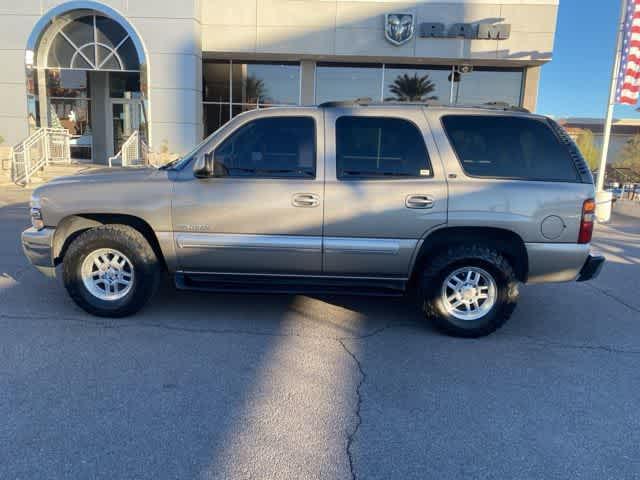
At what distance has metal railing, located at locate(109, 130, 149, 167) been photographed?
1705 cm

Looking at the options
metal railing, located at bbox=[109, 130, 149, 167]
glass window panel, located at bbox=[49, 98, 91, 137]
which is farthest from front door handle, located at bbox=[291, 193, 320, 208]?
glass window panel, located at bbox=[49, 98, 91, 137]

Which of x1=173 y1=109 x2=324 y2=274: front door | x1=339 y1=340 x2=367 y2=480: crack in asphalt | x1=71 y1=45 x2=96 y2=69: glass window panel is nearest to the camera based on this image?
x1=339 y1=340 x2=367 y2=480: crack in asphalt

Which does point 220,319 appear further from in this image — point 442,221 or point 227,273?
point 442,221

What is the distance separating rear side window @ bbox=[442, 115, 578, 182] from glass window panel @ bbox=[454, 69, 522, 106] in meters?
16.5

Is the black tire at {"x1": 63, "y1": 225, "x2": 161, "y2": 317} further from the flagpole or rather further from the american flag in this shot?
the american flag

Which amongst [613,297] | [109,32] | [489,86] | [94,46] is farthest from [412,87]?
[613,297]

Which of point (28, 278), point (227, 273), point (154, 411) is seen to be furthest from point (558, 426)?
point (28, 278)

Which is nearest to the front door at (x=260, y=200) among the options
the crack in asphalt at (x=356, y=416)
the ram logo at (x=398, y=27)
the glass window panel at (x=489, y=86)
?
the crack in asphalt at (x=356, y=416)

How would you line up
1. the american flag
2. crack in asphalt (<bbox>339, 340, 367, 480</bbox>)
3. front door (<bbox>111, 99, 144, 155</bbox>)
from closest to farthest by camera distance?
crack in asphalt (<bbox>339, 340, 367, 480</bbox>) → the american flag → front door (<bbox>111, 99, 144, 155</bbox>)

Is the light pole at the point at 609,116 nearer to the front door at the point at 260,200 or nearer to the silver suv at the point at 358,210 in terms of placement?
the silver suv at the point at 358,210

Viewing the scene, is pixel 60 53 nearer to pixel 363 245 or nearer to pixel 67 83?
pixel 67 83

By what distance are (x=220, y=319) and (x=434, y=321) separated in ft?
6.68

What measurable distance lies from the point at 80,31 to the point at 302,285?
1791 cm

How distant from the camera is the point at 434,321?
452 centimetres
